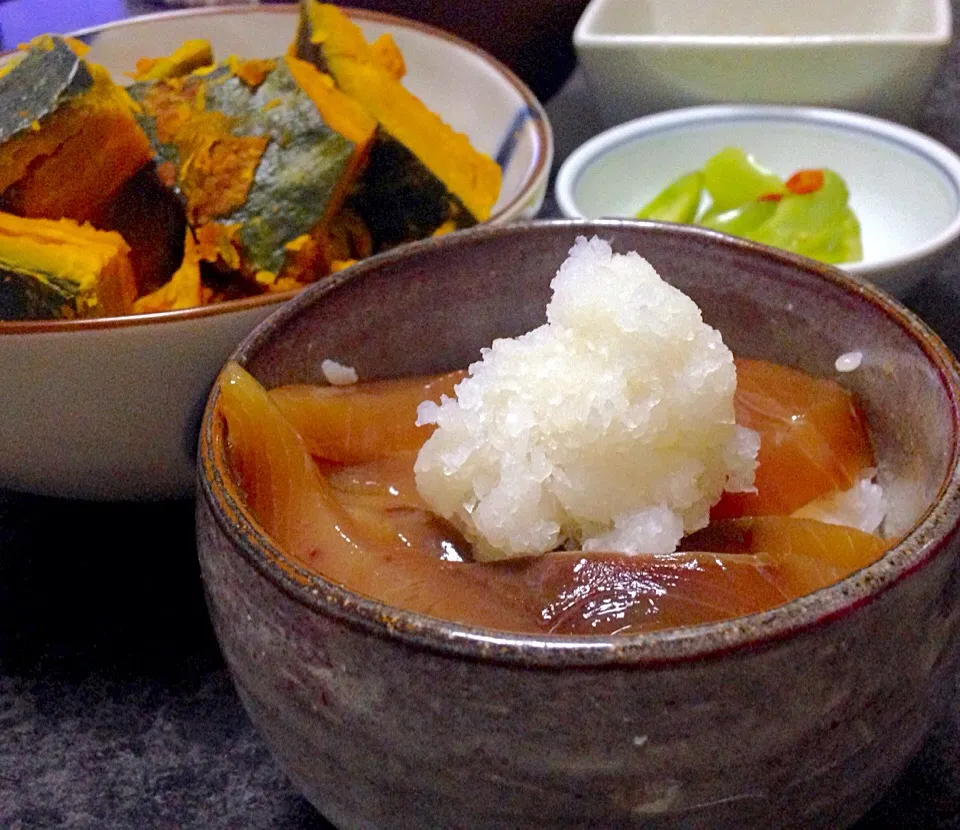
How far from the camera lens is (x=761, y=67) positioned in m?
1.27

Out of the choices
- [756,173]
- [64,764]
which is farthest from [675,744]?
[756,173]

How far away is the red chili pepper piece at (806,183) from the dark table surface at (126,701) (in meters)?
0.62

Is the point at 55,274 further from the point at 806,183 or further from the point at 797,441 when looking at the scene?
the point at 806,183

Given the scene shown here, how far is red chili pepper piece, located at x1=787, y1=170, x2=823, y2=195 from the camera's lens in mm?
1126

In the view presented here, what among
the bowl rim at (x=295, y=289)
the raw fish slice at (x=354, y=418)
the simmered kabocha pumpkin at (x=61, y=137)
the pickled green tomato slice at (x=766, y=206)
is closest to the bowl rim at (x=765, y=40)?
the pickled green tomato slice at (x=766, y=206)

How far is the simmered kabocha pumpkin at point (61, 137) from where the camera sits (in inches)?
30.4

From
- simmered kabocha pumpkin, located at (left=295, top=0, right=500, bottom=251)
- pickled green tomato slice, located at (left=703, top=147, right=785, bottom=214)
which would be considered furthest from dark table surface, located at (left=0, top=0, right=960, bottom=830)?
pickled green tomato slice, located at (left=703, top=147, right=785, bottom=214)

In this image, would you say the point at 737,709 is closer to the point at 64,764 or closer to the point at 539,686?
the point at 539,686

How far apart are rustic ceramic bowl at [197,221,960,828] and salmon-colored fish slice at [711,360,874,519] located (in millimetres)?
51

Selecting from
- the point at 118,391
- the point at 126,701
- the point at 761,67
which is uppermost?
the point at 761,67

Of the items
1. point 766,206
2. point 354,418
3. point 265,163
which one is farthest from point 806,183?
point 354,418

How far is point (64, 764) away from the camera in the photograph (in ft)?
2.20

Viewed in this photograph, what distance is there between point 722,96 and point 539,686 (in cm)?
109

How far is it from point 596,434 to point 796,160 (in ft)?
2.99
